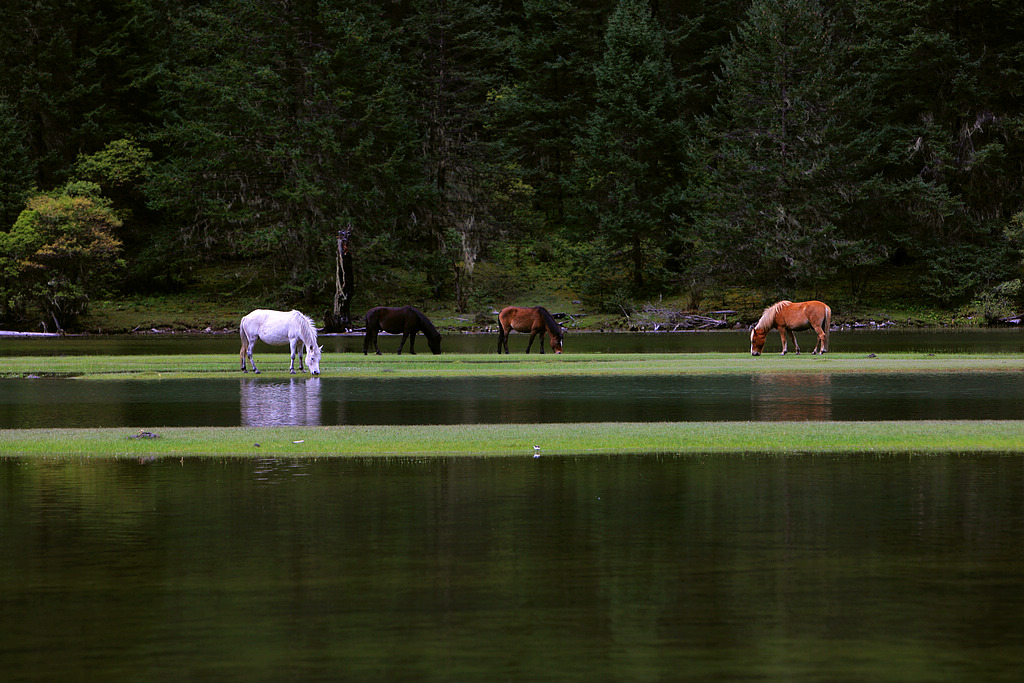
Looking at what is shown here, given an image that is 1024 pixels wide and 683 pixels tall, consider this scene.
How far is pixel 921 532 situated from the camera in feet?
38.0

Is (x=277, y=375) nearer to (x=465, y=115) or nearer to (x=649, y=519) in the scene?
(x=649, y=519)

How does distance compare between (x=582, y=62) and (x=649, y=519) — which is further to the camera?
(x=582, y=62)

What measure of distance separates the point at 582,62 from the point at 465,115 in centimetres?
1094

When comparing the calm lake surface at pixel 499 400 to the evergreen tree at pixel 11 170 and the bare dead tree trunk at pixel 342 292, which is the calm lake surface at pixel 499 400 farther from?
the evergreen tree at pixel 11 170

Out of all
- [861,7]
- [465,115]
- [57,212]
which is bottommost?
[57,212]

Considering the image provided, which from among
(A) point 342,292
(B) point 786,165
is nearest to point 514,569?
(A) point 342,292

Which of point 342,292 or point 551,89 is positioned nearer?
point 342,292

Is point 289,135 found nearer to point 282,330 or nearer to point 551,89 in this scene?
point 551,89

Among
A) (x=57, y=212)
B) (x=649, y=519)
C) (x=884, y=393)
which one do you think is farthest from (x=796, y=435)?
(x=57, y=212)

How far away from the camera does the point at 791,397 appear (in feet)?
93.9

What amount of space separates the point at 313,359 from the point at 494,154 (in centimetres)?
5068

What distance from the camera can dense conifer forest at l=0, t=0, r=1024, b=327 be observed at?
77.2 meters

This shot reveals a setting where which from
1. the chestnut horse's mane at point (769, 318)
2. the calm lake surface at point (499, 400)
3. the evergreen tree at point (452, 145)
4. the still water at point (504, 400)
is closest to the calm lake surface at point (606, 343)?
the chestnut horse's mane at point (769, 318)

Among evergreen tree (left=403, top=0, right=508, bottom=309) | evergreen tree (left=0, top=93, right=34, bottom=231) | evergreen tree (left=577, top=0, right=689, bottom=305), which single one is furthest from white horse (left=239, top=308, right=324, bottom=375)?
evergreen tree (left=0, top=93, right=34, bottom=231)
